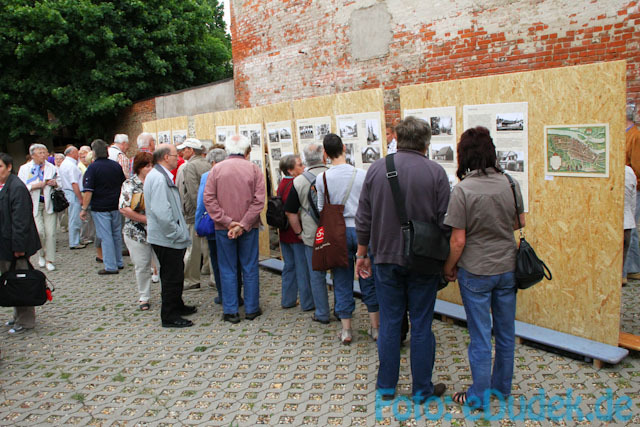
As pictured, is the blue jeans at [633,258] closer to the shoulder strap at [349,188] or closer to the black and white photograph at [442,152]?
the black and white photograph at [442,152]

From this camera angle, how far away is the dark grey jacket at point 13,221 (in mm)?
5336

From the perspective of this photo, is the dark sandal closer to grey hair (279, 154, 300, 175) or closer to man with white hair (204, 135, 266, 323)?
man with white hair (204, 135, 266, 323)

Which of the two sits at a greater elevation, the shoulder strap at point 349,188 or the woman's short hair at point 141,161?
the woman's short hair at point 141,161

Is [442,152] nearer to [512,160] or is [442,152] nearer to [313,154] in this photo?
[512,160]

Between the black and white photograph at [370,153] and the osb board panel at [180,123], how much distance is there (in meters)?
5.40

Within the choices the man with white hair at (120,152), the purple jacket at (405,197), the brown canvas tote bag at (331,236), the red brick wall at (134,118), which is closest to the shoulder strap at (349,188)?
the brown canvas tote bag at (331,236)

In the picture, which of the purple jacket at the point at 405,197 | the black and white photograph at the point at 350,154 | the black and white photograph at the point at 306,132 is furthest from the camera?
the black and white photograph at the point at 306,132

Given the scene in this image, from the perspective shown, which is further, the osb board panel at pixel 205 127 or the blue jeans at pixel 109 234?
the osb board panel at pixel 205 127

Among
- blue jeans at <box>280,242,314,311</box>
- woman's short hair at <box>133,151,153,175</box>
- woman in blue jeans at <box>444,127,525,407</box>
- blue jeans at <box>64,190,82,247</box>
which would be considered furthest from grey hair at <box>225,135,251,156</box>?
blue jeans at <box>64,190,82,247</box>

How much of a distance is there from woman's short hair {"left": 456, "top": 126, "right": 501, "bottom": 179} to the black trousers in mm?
3520

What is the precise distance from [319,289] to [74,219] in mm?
7075

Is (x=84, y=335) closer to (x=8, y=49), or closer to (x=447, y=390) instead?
(x=447, y=390)

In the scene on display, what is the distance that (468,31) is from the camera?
358 inches

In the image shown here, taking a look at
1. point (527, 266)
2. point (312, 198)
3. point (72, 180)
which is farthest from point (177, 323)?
point (72, 180)
